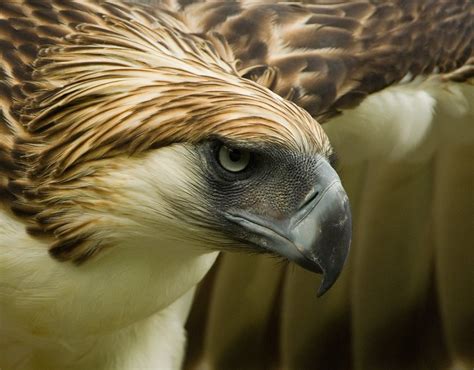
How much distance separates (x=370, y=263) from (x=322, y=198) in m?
2.09

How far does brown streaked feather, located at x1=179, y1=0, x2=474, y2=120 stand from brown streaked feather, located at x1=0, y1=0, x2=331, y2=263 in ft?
1.47

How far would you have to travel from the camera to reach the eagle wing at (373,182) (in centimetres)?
426

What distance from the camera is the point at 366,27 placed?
4.41m

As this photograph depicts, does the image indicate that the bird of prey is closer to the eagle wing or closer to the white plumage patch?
the eagle wing

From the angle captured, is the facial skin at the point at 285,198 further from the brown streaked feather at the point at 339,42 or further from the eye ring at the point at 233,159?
the brown streaked feather at the point at 339,42

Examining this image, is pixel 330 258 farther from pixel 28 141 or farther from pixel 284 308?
pixel 284 308

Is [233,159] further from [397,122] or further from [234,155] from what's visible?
[397,122]

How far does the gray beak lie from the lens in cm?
329

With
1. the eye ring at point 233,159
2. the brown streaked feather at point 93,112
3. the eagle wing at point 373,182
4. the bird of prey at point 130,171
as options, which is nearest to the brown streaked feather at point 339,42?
the eagle wing at point 373,182

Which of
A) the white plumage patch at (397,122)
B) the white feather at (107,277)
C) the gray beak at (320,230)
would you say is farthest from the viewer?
the white plumage patch at (397,122)

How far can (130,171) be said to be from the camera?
338 cm

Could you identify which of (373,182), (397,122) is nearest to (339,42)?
(397,122)

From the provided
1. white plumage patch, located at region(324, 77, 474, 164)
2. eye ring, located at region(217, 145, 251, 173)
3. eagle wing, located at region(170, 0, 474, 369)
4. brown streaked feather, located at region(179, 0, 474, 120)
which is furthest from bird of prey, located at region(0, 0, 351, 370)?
white plumage patch, located at region(324, 77, 474, 164)

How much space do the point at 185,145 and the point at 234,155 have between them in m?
0.12
